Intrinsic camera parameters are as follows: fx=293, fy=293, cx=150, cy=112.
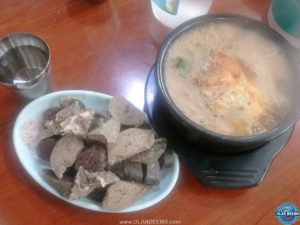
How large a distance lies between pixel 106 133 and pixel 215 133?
293 mm

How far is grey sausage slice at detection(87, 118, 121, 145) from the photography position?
802 millimetres

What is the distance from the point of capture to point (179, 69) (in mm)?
897

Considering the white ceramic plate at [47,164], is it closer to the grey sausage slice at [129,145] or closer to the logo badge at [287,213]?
the grey sausage slice at [129,145]

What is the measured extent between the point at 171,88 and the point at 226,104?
165 mm

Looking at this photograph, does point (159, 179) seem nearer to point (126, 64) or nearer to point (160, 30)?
point (126, 64)

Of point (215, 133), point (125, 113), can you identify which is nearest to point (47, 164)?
point (125, 113)

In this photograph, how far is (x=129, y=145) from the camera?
821mm

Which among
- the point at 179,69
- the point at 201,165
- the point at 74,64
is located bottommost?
the point at 201,165

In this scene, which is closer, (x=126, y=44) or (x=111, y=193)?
(x=111, y=193)

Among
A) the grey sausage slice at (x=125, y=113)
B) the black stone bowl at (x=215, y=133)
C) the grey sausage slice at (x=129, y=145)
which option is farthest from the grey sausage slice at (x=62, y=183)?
the black stone bowl at (x=215, y=133)

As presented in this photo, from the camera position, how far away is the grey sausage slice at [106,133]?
2.63 ft

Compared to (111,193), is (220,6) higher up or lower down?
higher up

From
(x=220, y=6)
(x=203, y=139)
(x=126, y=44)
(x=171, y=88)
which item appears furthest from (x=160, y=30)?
(x=203, y=139)

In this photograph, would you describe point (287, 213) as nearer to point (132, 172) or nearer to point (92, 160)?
point (132, 172)
